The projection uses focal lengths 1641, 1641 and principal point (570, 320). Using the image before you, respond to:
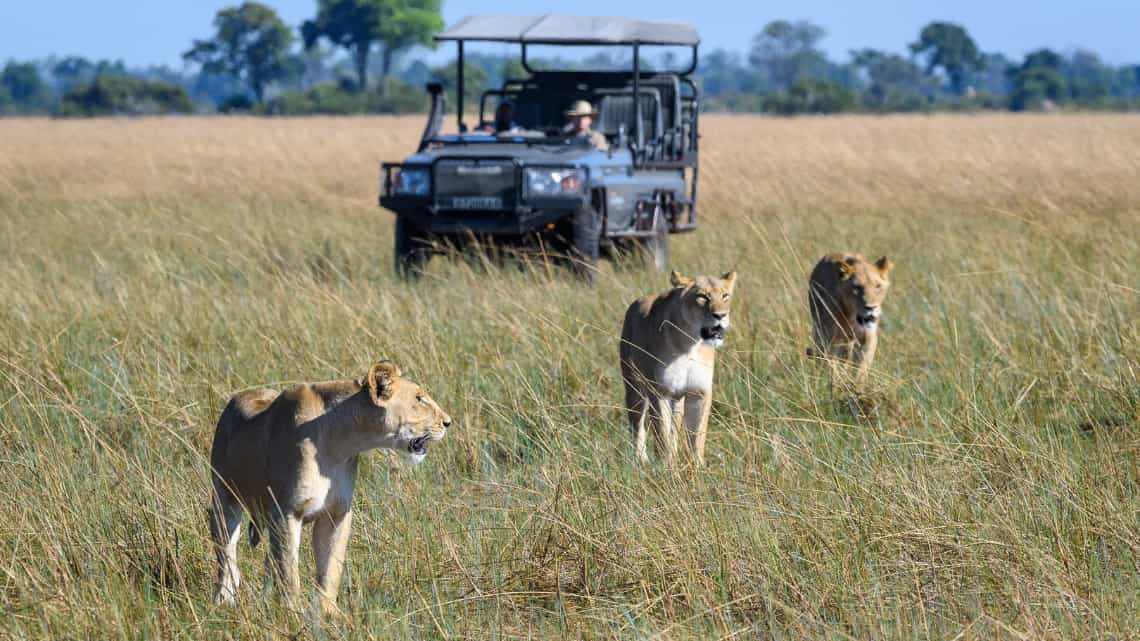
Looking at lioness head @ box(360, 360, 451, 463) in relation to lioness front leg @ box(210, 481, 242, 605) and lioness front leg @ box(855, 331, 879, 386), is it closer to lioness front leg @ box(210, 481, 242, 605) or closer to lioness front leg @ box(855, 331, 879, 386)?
lioness front leg @ box(210, 481, 242, 605)

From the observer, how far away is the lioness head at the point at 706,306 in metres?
5.33

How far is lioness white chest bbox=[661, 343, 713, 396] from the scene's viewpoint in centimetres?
550

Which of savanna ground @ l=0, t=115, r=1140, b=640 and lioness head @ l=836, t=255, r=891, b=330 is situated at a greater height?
lioness head @ l=836, t=255, r=891, b=330

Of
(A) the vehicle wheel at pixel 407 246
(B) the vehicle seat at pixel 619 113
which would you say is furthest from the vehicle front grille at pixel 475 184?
(B) the vehicle seat at pixel 619 113

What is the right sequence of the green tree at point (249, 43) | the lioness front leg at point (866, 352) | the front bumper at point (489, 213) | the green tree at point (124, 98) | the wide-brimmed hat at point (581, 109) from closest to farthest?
the lioness front leg at point (866, 352) < the front bumper at point (489, 213) < the wide-brimmed hat at point (581, 109) < the green tree at point (124, 98) < the green tree at point (249, 43)

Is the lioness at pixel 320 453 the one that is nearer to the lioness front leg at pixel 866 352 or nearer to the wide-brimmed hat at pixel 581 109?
the lioness front leg at pixel 866 352

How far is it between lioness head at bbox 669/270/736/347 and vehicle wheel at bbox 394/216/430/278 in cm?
505

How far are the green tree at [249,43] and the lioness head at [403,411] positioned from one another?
9612 centimetres

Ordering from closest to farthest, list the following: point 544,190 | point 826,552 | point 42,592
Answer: point 42,592
point 826,552
point 544,190

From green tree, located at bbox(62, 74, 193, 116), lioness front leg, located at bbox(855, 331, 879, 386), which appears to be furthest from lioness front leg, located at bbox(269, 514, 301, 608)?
green tree, located at bbox(62, 74, 193, 116)

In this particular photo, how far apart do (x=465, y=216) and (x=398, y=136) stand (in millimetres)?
20760

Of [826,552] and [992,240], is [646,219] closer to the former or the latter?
[992,240]

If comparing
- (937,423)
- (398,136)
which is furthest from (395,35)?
(937,423)

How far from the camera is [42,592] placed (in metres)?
3.79
